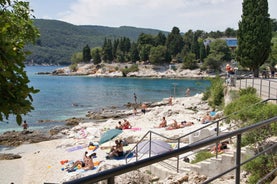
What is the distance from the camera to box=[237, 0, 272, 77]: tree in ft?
120

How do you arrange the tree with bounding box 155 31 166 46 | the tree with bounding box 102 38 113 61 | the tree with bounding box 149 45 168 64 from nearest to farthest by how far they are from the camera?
the tree with bounding box 149 45 168 64 < the tree with bounding box 155 31 166 46 < the tree with bounding box 102 38 113 61

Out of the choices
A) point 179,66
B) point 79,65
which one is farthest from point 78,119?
point 79,65

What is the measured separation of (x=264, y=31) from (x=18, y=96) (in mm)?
38812

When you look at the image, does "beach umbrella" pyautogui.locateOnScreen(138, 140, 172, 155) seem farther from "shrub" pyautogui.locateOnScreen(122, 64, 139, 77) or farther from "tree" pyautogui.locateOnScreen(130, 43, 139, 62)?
"tree" pyautogui.locateOnScreen(130, 43, 139, 62)

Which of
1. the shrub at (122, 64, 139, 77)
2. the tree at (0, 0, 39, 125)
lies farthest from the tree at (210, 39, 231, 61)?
the tree at (0, 0, 39, 125)

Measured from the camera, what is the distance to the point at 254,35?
37.4m

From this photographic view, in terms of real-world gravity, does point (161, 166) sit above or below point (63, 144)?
above

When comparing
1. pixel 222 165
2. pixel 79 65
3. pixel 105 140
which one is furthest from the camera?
pixel 79 65

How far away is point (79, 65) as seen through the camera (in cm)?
15925

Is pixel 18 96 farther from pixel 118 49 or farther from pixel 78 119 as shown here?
pixel 118 49

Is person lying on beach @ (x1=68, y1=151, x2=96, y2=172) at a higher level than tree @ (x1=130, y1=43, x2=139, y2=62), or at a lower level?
lower

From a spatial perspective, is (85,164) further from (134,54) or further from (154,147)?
(134,54)

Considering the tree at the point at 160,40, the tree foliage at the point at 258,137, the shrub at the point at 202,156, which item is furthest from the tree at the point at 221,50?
the tree foliage at the point at 258,137

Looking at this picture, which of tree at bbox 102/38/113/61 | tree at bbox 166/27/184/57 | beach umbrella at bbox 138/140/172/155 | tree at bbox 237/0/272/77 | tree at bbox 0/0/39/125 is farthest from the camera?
tree at bbox 102/38/113/61
